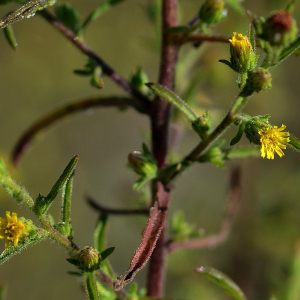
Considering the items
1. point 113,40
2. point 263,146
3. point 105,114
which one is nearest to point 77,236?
point 105,114

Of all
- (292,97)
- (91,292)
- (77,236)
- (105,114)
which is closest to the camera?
(91,292)

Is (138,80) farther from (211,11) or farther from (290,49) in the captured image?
(290,49)

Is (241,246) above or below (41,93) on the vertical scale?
below

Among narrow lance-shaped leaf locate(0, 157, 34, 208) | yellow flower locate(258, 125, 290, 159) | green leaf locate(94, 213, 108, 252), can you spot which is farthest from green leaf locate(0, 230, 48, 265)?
yellow flower locate(258, 125, 290, 159)

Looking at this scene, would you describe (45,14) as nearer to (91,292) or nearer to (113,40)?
(91,292)

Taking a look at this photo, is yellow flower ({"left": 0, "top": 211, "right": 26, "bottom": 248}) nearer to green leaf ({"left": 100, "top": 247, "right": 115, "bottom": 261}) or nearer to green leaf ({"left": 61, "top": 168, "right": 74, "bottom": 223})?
green leaf ({"left": 61, "top": 168, "right": 74, "bottom": 223})

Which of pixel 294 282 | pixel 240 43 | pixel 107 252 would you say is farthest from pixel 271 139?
pixel 294 282

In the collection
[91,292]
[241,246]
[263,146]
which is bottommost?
[91,292]
